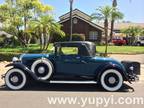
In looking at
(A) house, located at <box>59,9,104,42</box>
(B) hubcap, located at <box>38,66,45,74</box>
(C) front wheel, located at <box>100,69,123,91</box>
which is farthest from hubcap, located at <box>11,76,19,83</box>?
(A) house, located at <box>59,9,104,42</box>

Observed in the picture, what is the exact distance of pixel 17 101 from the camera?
10023 mm

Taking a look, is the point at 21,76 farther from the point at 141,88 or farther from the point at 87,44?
the point at 141,88

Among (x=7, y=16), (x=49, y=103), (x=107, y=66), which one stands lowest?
(x=49, y=103)

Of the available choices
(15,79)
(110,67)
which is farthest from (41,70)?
(110,67)

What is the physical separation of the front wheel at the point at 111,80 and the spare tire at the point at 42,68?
5.71 ft

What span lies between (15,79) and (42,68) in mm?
952

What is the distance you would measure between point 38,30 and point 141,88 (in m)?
19.9

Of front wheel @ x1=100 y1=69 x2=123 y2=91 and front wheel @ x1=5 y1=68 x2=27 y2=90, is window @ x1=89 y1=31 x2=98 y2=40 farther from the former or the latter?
front wheel @ x1=5 y1=68 x2=27 y2=90

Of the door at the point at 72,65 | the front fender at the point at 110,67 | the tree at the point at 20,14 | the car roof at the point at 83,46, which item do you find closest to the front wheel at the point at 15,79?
the door at the point at 72,65

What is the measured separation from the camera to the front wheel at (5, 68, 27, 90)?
39.9 feet

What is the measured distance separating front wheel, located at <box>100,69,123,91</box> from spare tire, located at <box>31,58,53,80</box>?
1742 millimetres

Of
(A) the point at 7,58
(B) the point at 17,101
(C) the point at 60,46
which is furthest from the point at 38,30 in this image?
→ (B) the point at 17,101

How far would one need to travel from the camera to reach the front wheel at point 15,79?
1215cm

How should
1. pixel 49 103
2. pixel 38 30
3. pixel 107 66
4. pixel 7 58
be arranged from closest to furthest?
pixel 49 103 → pixel 107 66 → pixel 7 58 → pixel 38 30
